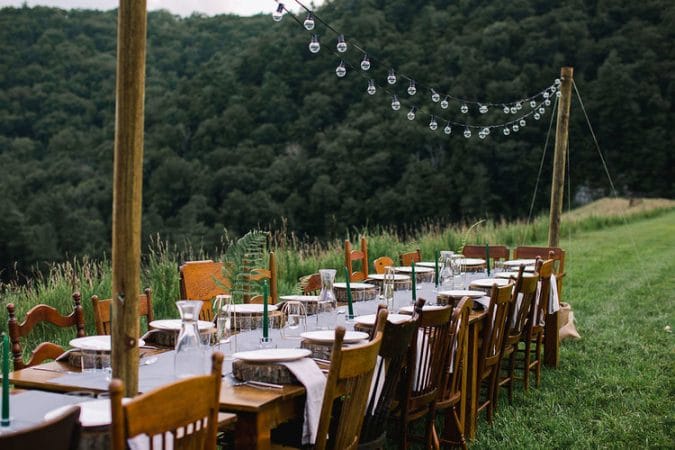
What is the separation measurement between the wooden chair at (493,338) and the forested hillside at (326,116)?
16336mm

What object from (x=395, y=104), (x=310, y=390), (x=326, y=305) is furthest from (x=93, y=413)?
(x=395, y=104)

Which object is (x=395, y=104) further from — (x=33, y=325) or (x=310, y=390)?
(x=310, y=390)

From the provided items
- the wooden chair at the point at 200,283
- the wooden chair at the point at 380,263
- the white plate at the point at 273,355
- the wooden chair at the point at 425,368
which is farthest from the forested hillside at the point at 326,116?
the white plate at the point at 273,355

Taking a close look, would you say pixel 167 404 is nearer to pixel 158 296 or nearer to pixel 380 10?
pixel 158 296

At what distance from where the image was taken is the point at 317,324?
11.2 ft

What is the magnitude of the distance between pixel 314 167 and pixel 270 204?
85.6 inches

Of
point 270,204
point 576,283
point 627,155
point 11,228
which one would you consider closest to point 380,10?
point 270,204

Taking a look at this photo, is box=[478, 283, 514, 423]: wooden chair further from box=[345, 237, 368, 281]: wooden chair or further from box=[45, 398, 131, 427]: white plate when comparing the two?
box=[45, 398, 131, 427]: white plate

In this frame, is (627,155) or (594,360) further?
(627,155)

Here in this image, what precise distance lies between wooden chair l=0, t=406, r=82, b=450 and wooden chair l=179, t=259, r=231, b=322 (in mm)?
2570

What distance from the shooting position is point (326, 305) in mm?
3486

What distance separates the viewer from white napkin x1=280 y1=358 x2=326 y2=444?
2457mm

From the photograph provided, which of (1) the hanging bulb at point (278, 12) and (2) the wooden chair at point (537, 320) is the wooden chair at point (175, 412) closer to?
(1) the hanging bulb at point (278, 12)

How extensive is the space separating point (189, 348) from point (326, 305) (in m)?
1.22
